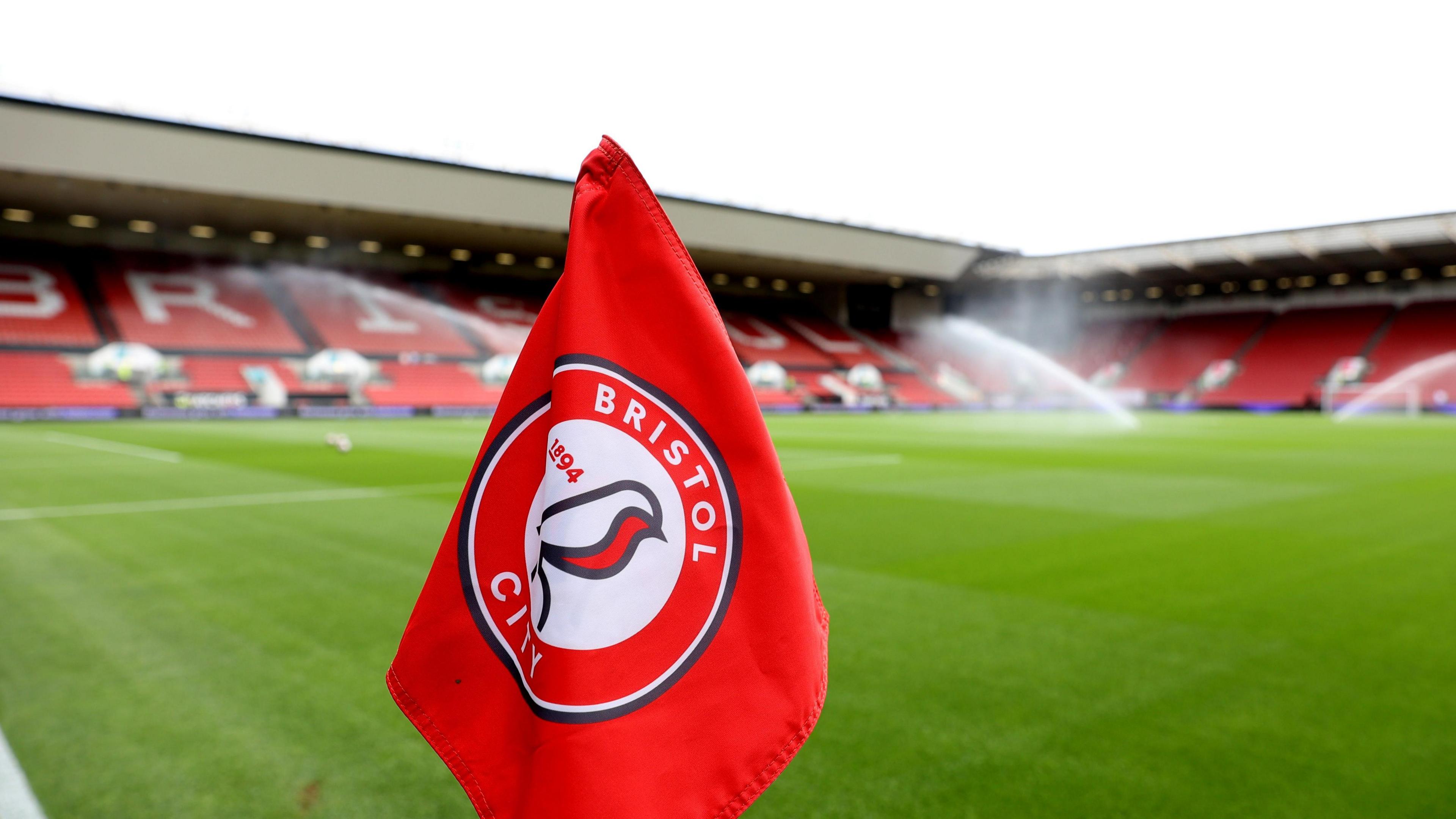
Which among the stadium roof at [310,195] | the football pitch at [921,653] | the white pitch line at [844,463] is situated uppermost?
the stadium roof at [310,195]

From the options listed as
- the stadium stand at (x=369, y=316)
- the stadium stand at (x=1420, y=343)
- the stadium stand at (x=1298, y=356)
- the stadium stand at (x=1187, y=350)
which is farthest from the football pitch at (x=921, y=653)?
the stadium stand at (x=1187, y=350)

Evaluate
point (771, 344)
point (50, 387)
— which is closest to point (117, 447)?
point (50, 387)

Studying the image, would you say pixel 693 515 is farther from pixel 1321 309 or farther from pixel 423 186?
pixel 1321 309

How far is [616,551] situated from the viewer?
1.01 m

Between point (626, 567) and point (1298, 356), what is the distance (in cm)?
4496

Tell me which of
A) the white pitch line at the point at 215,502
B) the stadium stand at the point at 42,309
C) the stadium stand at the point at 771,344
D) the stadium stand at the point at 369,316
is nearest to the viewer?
the white pitch line at the point at 215,502

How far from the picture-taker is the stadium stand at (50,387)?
22.3 metres

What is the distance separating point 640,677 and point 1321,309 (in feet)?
160

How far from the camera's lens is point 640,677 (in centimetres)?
100

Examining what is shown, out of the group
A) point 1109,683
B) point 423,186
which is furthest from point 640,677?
point 423,186

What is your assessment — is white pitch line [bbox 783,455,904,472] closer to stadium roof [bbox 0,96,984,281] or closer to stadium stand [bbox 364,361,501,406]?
stadium roof [bbox 0,96,984,281]

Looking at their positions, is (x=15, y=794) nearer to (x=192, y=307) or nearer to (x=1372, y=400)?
(x=192, y=307)

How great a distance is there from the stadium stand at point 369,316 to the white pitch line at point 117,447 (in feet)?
44.8

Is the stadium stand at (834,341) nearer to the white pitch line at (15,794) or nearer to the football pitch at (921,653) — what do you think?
the football pitch at (921,653)
